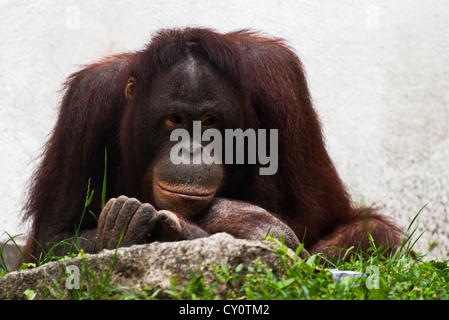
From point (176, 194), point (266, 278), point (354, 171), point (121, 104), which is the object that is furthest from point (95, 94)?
point (354, 171)

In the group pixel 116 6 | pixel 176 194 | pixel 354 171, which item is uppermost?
pixel 116 6

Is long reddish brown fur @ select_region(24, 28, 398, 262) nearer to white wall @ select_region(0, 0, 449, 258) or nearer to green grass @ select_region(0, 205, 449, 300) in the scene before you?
green grass @ select_region(0, 205, 449, 300)

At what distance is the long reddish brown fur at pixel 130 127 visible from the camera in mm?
3590

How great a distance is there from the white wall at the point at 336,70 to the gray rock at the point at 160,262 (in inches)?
116

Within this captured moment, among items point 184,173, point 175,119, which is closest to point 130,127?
point 175,119

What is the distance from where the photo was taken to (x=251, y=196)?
12.4ft

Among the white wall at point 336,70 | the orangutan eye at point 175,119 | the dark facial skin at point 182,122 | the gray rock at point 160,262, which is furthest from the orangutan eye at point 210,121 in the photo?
the white wall at point 336,70

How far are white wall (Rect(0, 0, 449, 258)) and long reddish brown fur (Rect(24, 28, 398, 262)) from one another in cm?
146

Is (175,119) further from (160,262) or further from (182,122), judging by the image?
(160,262)

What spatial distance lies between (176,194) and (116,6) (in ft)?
10.6

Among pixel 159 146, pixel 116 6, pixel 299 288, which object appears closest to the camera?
pixel 299 288

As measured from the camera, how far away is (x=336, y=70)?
19.1 ft

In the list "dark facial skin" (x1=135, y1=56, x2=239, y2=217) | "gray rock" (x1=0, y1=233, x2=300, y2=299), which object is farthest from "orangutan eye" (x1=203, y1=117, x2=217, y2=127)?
"gray rock" (x1=0, y1=233, x2=300, y2=299)

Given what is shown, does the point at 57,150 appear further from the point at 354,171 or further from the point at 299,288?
the point at 354,171
